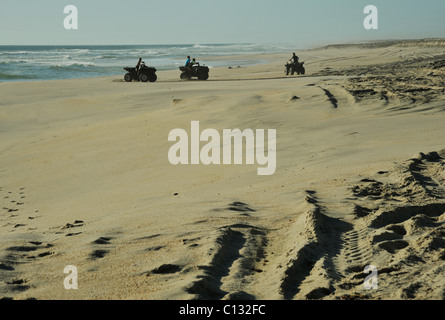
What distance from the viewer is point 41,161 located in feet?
33.6

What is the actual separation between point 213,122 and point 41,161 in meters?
3.63

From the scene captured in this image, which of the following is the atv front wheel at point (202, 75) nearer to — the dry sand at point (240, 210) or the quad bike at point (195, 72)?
the quad bike at point (195, 72)

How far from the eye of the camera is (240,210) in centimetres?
557

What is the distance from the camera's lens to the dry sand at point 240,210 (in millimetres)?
3770

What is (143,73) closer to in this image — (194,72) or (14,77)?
(194,72)

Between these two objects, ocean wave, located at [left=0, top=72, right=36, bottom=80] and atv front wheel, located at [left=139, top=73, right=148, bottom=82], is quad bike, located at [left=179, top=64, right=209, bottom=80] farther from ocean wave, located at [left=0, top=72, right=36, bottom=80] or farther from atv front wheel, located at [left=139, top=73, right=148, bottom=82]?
ocean wave, located at [left=0, top=72, right=36, bottom=80]

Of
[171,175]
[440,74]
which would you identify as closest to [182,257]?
[171,175]

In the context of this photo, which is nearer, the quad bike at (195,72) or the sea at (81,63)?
the quad bike at (195,72)

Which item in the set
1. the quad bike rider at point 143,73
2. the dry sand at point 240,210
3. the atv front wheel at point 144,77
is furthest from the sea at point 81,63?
the dry sand at point 240,210

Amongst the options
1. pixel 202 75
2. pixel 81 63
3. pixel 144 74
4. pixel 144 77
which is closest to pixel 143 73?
pixel 144 74

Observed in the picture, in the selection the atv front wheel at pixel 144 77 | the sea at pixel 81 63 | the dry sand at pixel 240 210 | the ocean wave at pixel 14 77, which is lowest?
the dry sand at pixel 240 210

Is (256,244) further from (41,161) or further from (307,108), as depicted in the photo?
(307,108)

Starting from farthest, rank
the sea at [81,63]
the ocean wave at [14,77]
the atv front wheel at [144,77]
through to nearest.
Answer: the sea at [81,63] < the ocean wave at [14,77] < the atv front wheel at [144,77]
